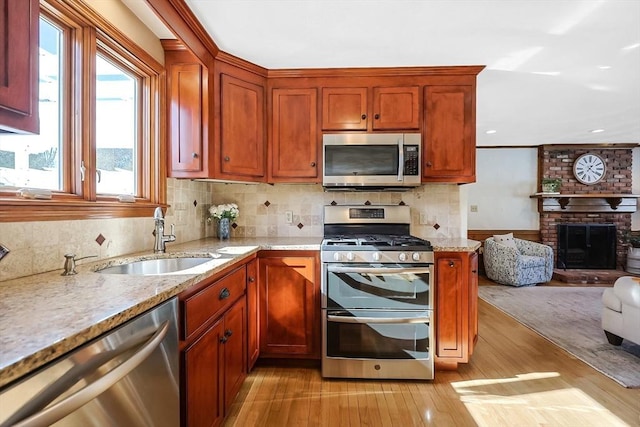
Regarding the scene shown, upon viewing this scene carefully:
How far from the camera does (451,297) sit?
7.55 feet

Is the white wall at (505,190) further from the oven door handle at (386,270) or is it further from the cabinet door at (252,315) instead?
the cabinet door at (252,315)

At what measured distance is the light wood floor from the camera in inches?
72.7

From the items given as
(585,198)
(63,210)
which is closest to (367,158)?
(63,210)

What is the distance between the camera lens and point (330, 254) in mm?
2240

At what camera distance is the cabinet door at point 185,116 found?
2.31 m

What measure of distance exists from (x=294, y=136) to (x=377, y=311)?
147 centimetres

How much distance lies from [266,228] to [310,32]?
5.26ft

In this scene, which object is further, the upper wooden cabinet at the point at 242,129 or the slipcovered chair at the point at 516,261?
the slipcovered chair at the point at 516,261

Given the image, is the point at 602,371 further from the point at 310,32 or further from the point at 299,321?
the point at 310,32

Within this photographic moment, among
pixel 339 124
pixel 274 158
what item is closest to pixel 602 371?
pixel 339 124

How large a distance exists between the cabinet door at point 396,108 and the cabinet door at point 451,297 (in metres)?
1.05

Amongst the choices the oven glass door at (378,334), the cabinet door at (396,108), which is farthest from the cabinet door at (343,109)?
the oven glass door at (378,334)

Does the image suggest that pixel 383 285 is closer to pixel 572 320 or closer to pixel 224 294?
pixel 224 294

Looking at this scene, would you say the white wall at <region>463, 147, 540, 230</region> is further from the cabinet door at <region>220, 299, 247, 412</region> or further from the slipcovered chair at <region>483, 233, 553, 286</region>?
the cabinet door at <region>220, 299, 247, 412</region>
